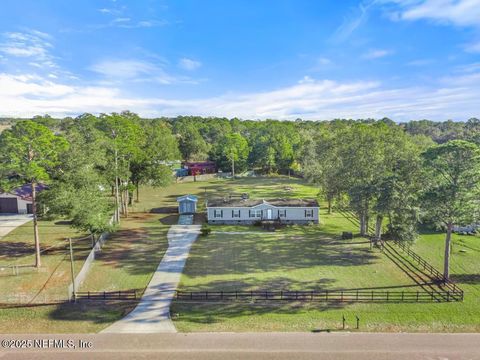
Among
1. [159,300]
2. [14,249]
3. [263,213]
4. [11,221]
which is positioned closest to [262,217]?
[263,213]

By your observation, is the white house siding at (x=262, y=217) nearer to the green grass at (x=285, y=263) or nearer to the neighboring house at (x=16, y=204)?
the green grass at (x=285, y=263)

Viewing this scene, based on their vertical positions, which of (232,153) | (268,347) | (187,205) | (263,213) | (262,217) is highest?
(232,153)

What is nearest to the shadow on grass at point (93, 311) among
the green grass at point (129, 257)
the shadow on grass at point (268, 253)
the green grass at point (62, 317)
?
the green grass at point (62, 317)

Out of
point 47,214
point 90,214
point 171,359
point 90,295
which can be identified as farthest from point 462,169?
point 47,214

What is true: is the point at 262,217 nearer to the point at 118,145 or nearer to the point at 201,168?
the point at 118,145

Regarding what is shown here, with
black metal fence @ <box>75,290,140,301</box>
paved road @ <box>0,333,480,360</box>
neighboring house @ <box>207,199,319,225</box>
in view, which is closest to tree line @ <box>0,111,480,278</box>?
neighboring house @ <box>207,199,319,225</box>

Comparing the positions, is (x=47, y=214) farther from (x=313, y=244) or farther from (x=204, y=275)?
(x=313, y=244)
